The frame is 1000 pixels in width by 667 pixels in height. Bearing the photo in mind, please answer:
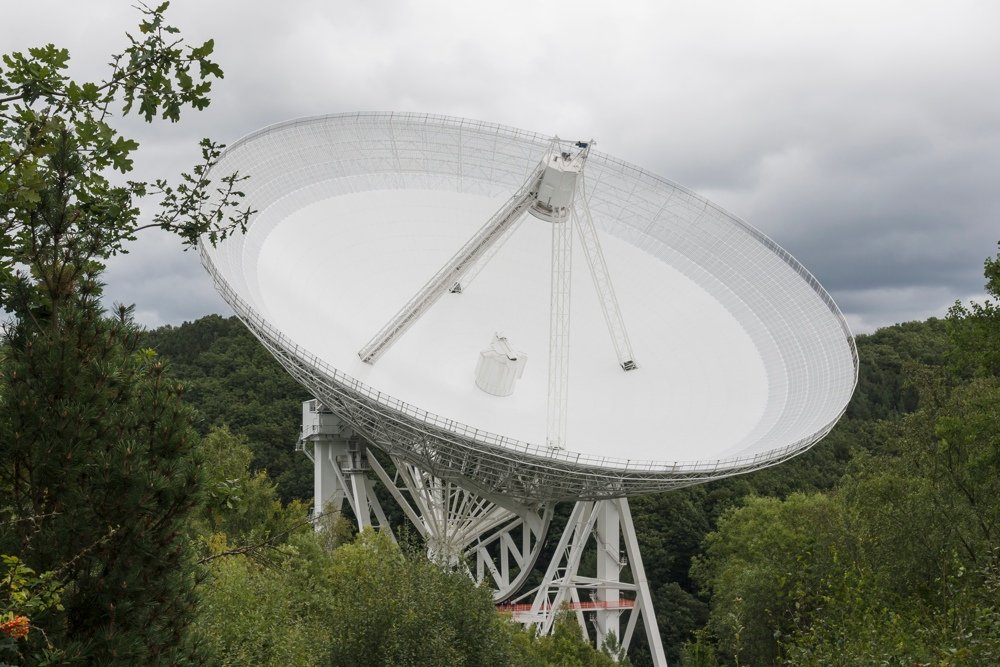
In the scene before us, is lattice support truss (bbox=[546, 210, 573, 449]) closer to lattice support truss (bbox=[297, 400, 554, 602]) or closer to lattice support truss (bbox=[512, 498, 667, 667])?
lattice support truss (bbox=[297, 400, 554, 602])

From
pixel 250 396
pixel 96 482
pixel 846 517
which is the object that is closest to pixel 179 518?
pixel 96 482

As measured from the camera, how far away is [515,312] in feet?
96.0

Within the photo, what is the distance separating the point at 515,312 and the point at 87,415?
22749 millimetres

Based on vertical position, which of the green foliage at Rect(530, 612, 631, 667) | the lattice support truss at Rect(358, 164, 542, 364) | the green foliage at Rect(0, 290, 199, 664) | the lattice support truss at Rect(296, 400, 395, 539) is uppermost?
the lattice support truss at Rect(358, 164, 542, 364)

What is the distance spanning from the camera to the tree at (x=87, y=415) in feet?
21.6

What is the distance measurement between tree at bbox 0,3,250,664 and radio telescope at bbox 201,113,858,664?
1422 centimetres

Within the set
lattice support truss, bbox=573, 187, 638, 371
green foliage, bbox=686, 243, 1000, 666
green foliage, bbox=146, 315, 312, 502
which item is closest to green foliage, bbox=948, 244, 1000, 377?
green foliage, bbox=686, 243, 1000, 666

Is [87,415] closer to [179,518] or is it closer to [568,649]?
[179,518]

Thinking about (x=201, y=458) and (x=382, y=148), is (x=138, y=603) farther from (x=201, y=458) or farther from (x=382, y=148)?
(x=382, y=148)

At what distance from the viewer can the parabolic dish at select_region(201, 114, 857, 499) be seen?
23156 millimetres

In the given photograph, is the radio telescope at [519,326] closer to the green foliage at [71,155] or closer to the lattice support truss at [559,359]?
the lattice support truss at [559,359]

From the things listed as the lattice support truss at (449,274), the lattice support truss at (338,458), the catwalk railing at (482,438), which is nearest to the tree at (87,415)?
the catwalk railing at (482,438)

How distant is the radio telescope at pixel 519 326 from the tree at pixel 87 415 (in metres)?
14.2

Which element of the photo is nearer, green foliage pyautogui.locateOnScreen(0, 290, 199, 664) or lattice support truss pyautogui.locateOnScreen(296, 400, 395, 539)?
→ green foliage pyautogui.locateOnScreen(0, 290, 199, 664)
